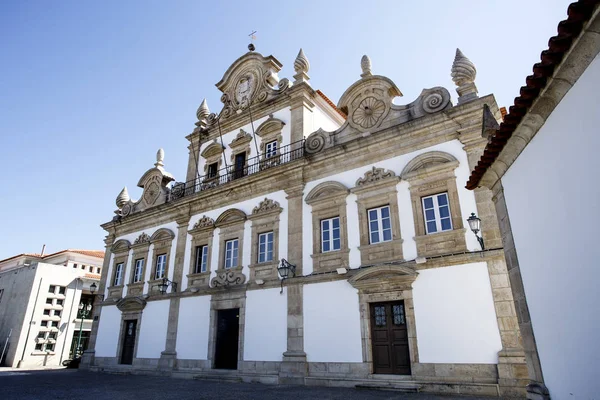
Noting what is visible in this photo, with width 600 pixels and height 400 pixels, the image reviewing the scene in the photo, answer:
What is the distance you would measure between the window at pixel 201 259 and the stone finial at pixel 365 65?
341 inches

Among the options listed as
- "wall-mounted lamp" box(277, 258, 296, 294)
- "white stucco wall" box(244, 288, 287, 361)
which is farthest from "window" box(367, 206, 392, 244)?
"white stucco wall" box(244, 288, 287, 361)

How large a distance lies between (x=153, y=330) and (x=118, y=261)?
4903 mm

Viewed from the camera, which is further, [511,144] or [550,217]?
[511,144]

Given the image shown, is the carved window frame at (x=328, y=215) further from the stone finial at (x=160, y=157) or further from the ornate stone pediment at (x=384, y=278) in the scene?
the stone finial at (x=160, y=157)

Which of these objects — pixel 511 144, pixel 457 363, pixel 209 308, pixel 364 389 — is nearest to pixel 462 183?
pixel 457 363

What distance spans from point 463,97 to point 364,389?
25.9 ft

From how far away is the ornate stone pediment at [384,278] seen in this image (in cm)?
981

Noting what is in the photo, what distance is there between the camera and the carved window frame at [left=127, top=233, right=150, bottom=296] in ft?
55.0

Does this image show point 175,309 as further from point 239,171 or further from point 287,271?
point 239,171

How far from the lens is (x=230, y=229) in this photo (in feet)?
47.0

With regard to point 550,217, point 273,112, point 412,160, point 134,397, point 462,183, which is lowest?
point 134,397

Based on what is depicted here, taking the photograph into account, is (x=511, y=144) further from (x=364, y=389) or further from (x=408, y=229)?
(x=364, y=389)

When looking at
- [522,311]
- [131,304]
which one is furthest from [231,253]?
[522,311]

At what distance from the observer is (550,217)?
4434 mm
